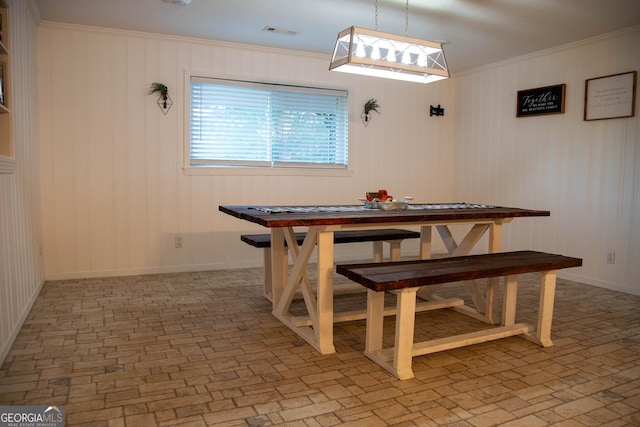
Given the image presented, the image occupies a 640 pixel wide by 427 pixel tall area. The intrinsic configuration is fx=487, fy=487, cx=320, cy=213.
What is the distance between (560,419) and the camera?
2014mm

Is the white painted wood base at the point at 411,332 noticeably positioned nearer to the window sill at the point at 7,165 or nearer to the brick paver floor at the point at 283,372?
the brick paver floor at the point at 283,372

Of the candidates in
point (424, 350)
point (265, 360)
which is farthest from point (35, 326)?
point (424, 350)

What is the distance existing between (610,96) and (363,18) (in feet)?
7.71

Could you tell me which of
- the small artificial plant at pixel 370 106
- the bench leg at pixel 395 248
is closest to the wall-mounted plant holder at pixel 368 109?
the small artificial plant at pixel 370 106

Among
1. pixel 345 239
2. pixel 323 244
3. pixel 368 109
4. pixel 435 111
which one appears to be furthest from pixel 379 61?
pixel 435 111

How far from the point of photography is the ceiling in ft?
12.2

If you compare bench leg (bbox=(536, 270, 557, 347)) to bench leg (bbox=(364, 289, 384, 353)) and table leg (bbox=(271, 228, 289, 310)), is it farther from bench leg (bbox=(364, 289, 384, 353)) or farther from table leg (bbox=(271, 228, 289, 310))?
table leg (bbox=(271, 228, 289, 310))

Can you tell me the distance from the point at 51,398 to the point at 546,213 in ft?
10.3

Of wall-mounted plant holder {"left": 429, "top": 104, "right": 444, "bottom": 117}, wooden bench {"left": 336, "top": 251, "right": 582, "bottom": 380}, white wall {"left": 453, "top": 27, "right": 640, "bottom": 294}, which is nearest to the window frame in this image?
wall-mounted plant holder {"left": 429, "top": 104, "right": 444, "bottom": 117}

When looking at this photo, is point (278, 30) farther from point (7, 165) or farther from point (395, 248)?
point (7, 165)

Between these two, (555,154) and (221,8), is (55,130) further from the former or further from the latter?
(555,154)

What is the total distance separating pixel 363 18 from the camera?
4.03 meters

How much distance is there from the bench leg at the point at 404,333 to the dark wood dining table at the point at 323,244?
0.46m

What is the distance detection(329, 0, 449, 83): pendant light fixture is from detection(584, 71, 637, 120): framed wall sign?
210 centimetres
